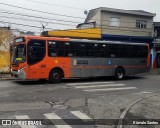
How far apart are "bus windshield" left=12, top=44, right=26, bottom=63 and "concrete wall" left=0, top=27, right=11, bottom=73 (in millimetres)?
6624

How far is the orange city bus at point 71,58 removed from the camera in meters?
19.4

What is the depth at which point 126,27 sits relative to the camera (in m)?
39.2

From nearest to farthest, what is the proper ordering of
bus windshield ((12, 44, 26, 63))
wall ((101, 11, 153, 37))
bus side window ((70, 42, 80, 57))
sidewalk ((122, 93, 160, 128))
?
sidewalk ((122, 93, 160, 128))
bus windshield ((12, 44, 26, 63))
bus side window ((70, 42, 80, 57))
wall ((101, 11, 153, 37))

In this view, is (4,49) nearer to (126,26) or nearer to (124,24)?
(124,24)

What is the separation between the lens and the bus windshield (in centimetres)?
1936

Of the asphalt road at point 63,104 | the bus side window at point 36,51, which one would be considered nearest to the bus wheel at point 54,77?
the bus side window at point 36,51

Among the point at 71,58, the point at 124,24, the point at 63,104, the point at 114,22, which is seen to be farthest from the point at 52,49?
the point at 124,24

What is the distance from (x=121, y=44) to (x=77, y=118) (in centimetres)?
1513

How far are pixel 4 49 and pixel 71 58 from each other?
7927 mm

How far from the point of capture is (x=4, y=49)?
26.5 meters

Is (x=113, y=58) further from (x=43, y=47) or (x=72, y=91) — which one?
(x=72, y=91)

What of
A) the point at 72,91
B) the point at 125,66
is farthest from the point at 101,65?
the point at 72,91

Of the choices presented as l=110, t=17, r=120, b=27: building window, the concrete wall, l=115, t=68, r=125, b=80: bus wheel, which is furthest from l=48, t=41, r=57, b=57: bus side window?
l=110, t=17, r=120, b=27: building window

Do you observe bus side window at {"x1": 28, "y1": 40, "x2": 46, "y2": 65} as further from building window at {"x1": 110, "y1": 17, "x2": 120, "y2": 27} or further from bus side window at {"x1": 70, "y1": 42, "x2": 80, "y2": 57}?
building window at {"x1": 110, "y1": 17, "x2": 120, "y2": 27}
